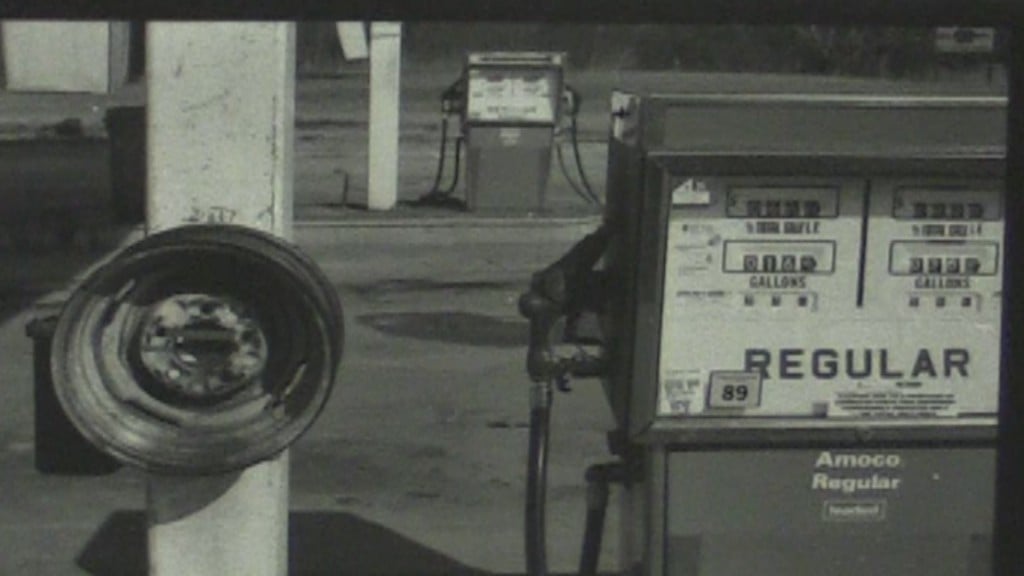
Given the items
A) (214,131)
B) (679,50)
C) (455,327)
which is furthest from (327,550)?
(679,50)

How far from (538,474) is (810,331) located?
2.11 feet

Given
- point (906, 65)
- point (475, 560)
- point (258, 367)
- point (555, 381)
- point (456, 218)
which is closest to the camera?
point (258, 367)

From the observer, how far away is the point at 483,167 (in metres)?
17.7

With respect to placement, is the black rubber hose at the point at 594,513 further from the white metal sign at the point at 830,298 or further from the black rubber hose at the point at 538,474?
the white metal sign at the point at 830,298

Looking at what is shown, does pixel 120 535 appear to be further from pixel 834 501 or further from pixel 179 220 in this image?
pixel 834 501

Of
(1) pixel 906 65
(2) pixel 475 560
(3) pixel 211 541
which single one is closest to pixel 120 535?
(2) pixel 475 560

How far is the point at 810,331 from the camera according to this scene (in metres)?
4.55

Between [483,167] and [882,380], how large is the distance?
1313cm

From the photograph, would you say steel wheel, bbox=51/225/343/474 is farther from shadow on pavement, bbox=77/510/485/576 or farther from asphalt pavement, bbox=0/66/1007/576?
shadow on pavement, bbox=77/510/485/576

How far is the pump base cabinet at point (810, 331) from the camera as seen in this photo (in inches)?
175

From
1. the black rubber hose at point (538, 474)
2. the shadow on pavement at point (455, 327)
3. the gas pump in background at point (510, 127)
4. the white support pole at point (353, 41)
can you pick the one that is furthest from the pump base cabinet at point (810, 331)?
the white support pole at point (353, 41)

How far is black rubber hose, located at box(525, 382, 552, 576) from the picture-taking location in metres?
4.70

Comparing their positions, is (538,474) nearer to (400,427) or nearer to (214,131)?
(214,131)

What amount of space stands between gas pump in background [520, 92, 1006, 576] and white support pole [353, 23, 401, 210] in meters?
12.2
